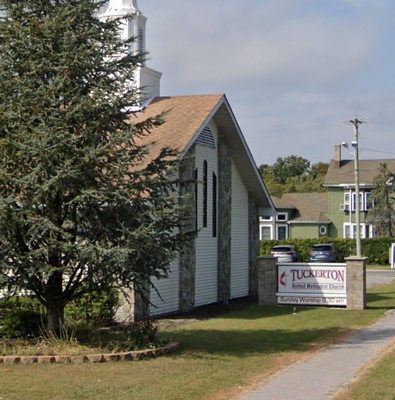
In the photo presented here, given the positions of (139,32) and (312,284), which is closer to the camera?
(312,284)

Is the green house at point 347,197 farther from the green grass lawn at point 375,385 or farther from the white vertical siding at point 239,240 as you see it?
the green grass lawn at point 375,385

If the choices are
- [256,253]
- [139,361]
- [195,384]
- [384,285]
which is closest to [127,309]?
[139,361]

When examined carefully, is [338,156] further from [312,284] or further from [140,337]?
[140,337]

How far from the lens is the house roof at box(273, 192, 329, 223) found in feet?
233

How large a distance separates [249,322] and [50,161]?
867 cm

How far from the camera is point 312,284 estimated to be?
24.1 m

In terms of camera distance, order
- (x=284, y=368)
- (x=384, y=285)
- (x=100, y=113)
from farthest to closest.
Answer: (x=384, y=285) < (x=100, y=113) < (x=284, y=368)

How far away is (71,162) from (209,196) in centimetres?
1184

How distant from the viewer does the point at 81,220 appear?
14.1 m

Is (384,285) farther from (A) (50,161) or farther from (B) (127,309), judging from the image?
(A) (50,161)

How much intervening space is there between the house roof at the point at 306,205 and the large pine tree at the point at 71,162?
56.2 meters

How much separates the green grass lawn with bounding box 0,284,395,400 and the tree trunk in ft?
6.91

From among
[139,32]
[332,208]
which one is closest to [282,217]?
[332,208]

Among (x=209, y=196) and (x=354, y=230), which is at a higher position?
(x=209, y=196)
